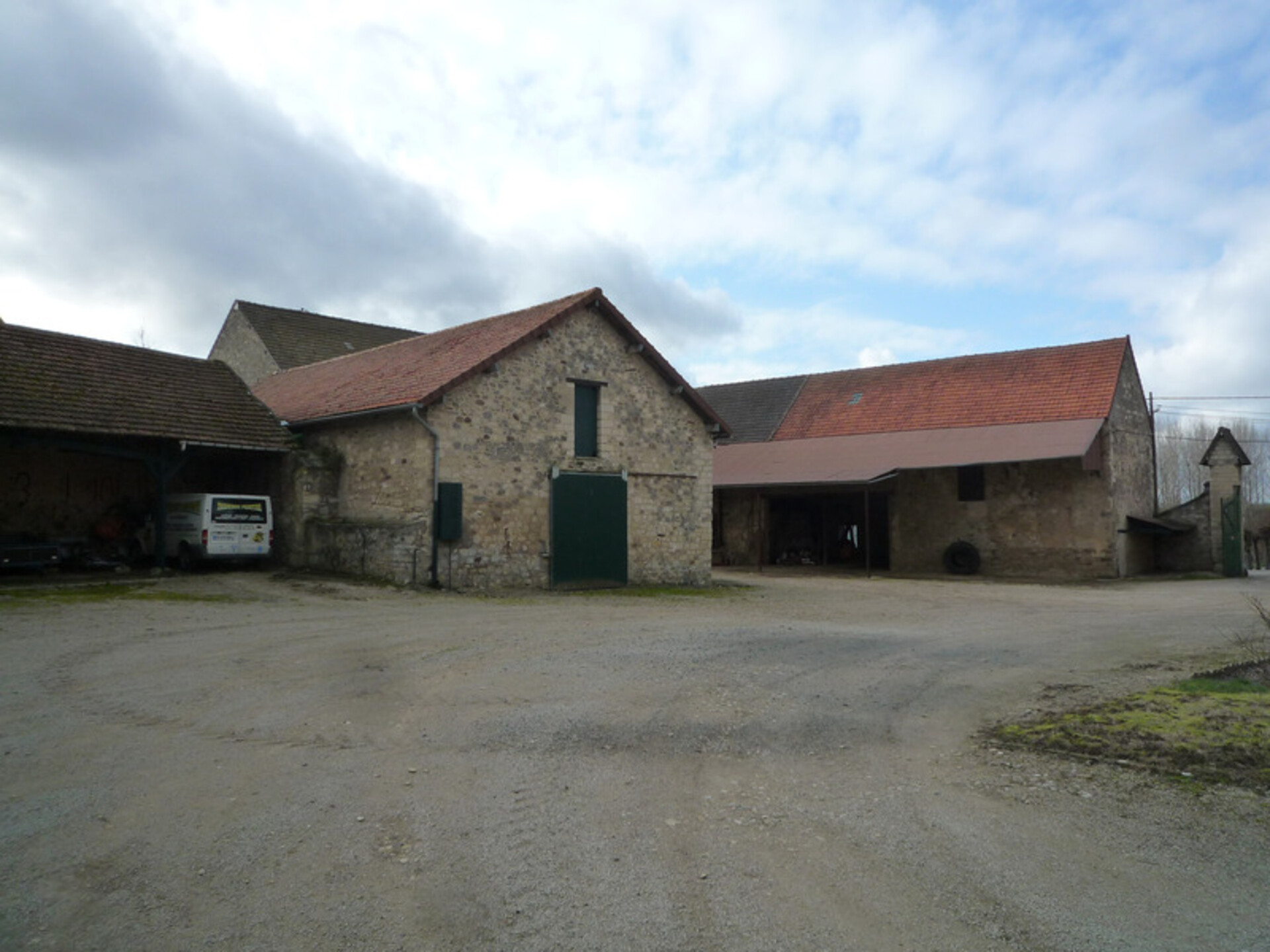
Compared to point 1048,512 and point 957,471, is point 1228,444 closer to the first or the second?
point 1048,512

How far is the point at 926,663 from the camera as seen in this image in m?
9.48

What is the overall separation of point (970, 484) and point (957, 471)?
54 cm

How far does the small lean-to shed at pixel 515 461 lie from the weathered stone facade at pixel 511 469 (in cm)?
3

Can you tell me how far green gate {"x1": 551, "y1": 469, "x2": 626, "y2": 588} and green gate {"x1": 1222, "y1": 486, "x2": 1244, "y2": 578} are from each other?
17.2 m

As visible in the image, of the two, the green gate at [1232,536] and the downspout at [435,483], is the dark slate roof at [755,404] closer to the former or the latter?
the green gate at [1232,536]

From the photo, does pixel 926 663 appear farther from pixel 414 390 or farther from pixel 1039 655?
pixel 414 390

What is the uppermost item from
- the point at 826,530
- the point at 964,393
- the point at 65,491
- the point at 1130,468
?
the point at 964,393

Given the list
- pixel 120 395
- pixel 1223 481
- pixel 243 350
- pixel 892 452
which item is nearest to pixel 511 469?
pixel 120 395

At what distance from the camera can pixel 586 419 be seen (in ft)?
62.5

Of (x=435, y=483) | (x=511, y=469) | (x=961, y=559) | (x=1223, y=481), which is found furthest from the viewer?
(x=961, y=559)

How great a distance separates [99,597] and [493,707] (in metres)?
10.6

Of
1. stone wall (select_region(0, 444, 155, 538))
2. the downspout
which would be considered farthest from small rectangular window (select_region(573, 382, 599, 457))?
stone wall (select_region(0, 444, 155, 538))

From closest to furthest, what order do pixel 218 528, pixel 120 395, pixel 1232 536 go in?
1. pixel 218 528
2. pixel 120 395
3. pixel 1232 536

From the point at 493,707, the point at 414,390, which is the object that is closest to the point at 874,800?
the point at 493,707
